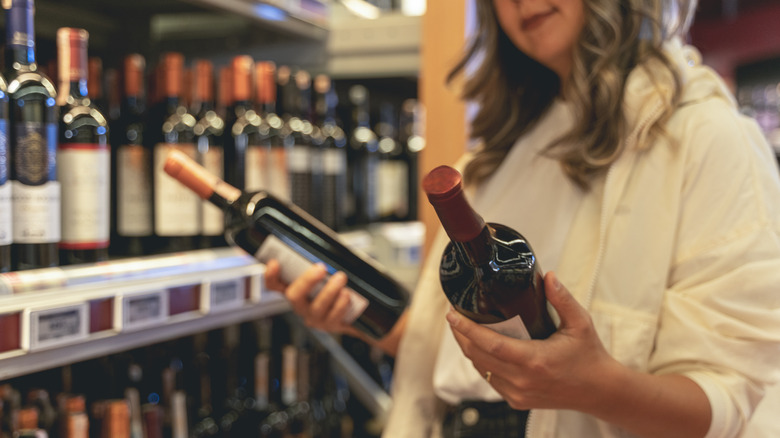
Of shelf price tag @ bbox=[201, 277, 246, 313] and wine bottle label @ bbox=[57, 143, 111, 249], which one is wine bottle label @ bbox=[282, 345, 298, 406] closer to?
shelf price tag @ bbox=[201, 277, 246, 313]

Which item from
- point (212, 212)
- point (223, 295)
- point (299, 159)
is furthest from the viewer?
point (299, 159)

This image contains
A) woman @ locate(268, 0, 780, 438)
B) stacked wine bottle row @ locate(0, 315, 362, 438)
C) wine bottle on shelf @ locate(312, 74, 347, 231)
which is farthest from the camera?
wine bottle on shelf @ locate(312, 74, 347, 231)

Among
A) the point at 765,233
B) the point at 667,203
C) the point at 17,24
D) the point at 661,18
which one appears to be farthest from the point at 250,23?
the point at 765,233

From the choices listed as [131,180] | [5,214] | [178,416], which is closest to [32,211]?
[5,214]

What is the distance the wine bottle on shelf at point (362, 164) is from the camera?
6.64 feet

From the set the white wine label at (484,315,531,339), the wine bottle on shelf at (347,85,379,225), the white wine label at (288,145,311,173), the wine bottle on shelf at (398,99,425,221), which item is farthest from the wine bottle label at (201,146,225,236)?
the wine bottle on shelf at (398,99,425,221)

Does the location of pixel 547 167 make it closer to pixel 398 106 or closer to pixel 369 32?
pixel 369 32

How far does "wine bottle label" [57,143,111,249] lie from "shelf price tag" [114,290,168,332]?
129 millimetres

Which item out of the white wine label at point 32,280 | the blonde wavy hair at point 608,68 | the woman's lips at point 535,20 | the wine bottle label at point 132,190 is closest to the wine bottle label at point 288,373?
the wine bottle label at point 132,190

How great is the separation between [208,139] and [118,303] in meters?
0.51

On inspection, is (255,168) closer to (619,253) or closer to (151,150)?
(151,150)

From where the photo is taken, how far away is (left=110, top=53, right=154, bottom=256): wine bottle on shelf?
133 centimetres

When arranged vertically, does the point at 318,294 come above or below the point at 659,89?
below

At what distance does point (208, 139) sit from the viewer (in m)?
1.48
